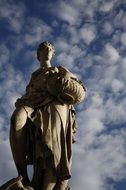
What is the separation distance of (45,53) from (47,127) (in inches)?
92.1

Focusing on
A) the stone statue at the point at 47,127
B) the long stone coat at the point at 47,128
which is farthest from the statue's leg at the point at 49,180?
the long stone coat at the point at 47,128

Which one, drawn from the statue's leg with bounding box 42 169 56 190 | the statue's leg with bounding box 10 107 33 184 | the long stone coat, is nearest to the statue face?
the long stone coat

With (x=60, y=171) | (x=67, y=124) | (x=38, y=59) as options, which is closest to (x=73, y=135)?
(x=67, y=124)

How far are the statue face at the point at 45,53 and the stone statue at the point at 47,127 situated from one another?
343 mm

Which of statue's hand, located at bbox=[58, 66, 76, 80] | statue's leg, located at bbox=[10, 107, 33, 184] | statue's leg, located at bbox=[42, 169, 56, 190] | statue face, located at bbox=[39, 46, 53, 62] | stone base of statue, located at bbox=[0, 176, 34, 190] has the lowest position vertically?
stone base of statue, located at bbox=[0, 176, 34, 190]

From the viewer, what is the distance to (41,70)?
1398 centimetres

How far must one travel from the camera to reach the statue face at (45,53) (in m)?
14.4

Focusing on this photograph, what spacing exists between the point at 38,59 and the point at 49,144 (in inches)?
113

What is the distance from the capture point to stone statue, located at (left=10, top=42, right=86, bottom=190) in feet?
40.6

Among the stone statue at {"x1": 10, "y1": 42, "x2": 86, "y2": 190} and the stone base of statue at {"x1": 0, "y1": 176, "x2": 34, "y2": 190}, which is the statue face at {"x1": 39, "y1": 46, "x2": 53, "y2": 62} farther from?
the stone base of statue at {"x1": 0, "y1": 176, "x2": 34, "y2": 190}

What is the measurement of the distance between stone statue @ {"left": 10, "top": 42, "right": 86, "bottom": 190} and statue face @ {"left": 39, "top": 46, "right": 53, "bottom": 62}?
34 centimetres

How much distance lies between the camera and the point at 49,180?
12219mm

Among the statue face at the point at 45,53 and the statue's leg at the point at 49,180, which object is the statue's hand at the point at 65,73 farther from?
the statue's leg at the point at 49,180

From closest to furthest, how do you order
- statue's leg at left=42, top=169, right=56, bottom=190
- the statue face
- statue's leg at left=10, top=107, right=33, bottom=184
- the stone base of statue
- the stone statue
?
the stone base of statue → statue's leg at left=42, top=169, right=56, bottom=190 → the stone statue → statue's leg at left=10, top=107, right=33, bottom=184 → the statue face
